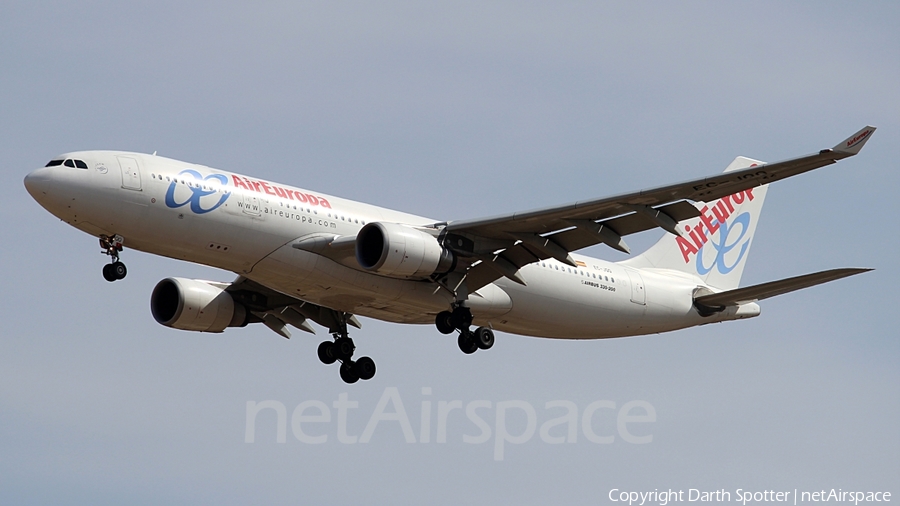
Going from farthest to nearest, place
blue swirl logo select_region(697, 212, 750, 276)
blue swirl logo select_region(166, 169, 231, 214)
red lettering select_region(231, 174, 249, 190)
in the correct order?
blue swirl logo select_region(697, 212, 750, 276) → red lettering select_region(231, 174, 249, 190) → blue swirl logo select_region(166, 169, 231, 214)

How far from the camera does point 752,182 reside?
32.2 m

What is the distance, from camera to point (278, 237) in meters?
34.7

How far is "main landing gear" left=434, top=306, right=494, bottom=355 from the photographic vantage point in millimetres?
37188

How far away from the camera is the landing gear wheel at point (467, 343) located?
3753 centimetres

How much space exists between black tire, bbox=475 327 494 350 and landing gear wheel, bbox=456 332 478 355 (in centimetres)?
17

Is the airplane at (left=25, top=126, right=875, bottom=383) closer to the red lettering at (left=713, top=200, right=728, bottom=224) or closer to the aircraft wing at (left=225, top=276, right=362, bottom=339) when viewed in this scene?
the aircraft wing at (left=225, top=276, right=362, bottom=339)

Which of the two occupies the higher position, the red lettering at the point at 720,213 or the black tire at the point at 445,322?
the red lettering at the point at 720,213

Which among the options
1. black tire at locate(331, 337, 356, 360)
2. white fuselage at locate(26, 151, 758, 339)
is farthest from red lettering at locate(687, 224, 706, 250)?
black tire at locate(331, 337, 356, 360)

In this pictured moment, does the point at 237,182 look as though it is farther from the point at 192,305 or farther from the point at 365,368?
the point at 365,368

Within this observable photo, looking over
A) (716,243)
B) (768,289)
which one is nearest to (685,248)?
(716,243)

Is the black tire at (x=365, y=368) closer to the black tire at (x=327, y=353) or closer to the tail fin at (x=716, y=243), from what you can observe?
the black tire at (x=327, y=353)

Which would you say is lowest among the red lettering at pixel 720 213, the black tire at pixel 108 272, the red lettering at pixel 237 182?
the black tire at pixel 108 272

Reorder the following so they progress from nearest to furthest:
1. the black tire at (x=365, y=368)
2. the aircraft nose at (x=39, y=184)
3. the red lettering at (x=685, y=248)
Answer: the aircraft nose at (x=39, y=184), the black tire at (x=365, y=368), the red lettering at (x=685, y=248)

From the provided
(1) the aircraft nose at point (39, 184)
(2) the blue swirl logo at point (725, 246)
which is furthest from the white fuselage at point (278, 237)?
(2) the blue swirl logo at point (725, 246)
